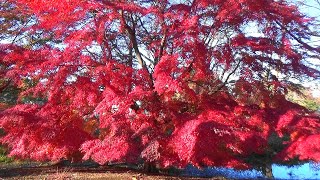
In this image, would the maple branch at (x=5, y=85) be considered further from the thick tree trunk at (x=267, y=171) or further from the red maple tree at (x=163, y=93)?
the thick tree trunk at (x=267, y=171)

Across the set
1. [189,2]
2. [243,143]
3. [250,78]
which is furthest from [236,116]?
[189,2]

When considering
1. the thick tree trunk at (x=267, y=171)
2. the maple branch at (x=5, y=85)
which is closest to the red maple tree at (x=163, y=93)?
the maple branch at (x=5, y=85)

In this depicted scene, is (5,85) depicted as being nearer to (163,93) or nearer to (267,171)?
(163,93)

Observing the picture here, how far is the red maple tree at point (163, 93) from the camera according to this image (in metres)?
7.67

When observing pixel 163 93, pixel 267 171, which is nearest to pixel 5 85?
pixel 163 93

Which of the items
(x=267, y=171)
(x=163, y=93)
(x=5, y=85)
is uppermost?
(x=5, y=85)

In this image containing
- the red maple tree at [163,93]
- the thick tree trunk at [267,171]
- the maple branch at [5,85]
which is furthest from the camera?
the thick tree trunk at [267,171]

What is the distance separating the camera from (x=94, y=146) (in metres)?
7.98

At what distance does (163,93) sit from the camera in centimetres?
778

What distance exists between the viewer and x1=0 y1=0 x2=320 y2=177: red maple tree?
767 centimetres

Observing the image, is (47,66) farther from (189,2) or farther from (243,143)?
(243,143)

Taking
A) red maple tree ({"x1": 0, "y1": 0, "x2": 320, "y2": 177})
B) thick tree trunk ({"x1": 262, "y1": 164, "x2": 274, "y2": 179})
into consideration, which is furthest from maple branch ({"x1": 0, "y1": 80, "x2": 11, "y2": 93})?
thick tree trunk ({"x1": 262, "y1": 164, "x2": 274, "y2": 179})

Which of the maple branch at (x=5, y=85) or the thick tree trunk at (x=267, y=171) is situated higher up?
the maple branch at (x=5, y=85)

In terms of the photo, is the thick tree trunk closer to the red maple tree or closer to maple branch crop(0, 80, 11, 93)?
the red maple tree
